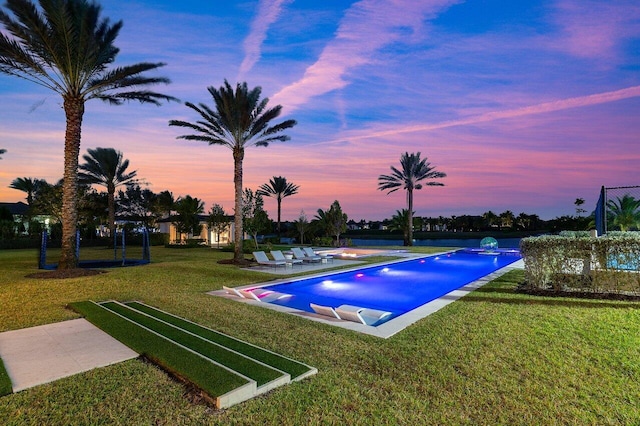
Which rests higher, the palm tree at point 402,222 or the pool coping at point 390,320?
the palm tree at point 402,222

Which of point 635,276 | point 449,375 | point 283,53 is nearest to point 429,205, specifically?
point 283,53

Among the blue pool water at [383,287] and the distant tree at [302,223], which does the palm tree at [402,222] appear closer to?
the distant tree at [302,223]

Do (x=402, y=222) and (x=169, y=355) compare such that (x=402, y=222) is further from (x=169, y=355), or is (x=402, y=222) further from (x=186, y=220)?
(x=169, y=355)

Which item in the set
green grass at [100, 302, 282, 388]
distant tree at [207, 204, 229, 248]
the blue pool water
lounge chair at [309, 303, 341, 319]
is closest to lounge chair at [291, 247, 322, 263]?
the blue pool water

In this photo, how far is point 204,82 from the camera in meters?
16.1

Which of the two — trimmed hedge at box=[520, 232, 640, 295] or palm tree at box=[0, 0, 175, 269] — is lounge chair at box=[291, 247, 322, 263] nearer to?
palm tree at box=[0, 0, 175, 269]

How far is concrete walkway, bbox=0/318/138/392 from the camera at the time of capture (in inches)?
150

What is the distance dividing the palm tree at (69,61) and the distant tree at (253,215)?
1229cm

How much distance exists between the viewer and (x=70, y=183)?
11.7m

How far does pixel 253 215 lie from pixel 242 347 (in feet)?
70.1

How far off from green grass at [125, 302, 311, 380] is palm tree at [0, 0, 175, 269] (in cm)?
852

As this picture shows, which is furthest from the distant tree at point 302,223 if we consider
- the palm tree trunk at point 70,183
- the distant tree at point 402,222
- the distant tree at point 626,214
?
the distant tree at point 626,214

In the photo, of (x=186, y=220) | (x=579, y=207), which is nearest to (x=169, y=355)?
(x=186, y=220)

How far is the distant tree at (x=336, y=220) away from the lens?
28781 mm
